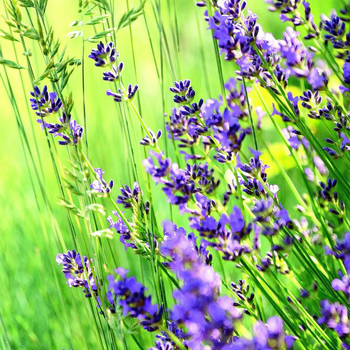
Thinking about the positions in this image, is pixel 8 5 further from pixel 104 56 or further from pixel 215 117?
pixel 215 117

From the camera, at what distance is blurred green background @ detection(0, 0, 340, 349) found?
4.14 ft

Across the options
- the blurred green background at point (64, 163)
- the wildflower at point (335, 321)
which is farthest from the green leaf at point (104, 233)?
the wildflower at point (335, 321)

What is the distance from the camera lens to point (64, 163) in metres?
2.56

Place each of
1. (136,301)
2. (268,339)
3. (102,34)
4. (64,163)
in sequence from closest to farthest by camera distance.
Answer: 1. (268,339)
2. (136,301)
3. (102,34)
4. (64,163)

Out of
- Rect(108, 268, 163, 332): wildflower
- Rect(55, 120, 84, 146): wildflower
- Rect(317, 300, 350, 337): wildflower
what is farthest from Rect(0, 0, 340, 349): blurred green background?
Rect(317, 300, 350, 337): wildflower

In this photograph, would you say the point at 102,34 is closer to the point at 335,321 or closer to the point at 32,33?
the point at 32,33

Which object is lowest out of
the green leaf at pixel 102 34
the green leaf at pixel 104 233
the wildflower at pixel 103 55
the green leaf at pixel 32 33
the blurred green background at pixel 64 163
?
the blurred green background at pixel 64 163

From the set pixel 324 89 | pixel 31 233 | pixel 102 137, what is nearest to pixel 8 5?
pixel 324 89

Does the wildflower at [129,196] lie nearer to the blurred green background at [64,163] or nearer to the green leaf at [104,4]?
the blurred green background at [64,163]

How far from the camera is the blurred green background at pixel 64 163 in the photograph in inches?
49.7

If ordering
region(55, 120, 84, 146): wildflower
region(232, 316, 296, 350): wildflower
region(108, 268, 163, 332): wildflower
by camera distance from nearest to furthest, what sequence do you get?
region(232, 316, 296, 350): wildflower → region(108, 268, 163, 332): wildflower → region(55, 120, 84, 146): wildflower

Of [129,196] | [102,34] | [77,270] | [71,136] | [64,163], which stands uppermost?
[102,34]

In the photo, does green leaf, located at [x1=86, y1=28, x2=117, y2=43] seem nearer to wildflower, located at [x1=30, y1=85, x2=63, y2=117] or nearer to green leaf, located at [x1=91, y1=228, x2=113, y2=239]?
wildflower, located at [x1=30, y1=85, x2=63, y2=117]

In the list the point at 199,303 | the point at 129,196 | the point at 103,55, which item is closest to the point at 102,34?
the point at 103,55
